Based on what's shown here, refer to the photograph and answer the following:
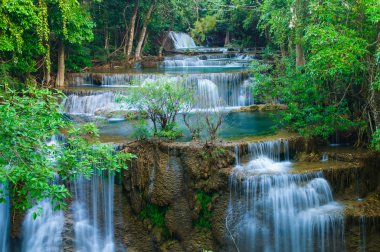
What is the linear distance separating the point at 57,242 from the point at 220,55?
785 inches

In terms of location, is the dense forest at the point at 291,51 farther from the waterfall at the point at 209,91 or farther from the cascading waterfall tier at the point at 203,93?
the waterfall at the point at 209,91

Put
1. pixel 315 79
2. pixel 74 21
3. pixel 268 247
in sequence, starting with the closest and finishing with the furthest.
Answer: pixel 268 247
pixel 315 79
pixel 74 21

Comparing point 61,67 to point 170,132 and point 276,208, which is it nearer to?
point 170,132

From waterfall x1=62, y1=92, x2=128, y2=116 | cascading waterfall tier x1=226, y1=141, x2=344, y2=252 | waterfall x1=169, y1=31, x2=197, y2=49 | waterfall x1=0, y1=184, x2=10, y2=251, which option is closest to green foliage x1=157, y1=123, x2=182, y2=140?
cascading waterfall tier x1=226, y1=141, x2=344, y2=252

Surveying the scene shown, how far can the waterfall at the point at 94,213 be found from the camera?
10.3 m

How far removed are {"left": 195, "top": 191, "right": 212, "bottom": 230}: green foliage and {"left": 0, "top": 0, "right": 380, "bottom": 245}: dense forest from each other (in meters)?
1.93

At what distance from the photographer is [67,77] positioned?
20203 millimetres

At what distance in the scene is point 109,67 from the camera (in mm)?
24703

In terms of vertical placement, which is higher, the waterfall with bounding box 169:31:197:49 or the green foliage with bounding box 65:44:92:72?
the waterfall with bounding box 169:31:197:49

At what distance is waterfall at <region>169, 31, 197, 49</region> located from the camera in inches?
1368

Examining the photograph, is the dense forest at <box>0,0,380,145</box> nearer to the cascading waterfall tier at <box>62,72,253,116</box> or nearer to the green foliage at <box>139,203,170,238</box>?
the cascading waterfall tier at <box>62,72,253,116</box>

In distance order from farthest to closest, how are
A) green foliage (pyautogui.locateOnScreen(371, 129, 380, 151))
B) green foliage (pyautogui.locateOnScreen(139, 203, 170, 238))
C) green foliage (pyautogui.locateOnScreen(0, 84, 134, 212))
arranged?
green foliage (pyautogui.locateOnScreen(139, 203, 170, 238)) → green foliage (pyautogui.locateOnScreen(371, 129, 380, 151)) → green foliage (pyautogui.locateOnScreen(0, 84, 134, 212))

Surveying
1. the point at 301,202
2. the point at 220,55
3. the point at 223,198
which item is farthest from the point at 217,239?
the point at 220,55

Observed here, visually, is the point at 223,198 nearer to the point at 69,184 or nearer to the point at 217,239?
the point at 217,239
